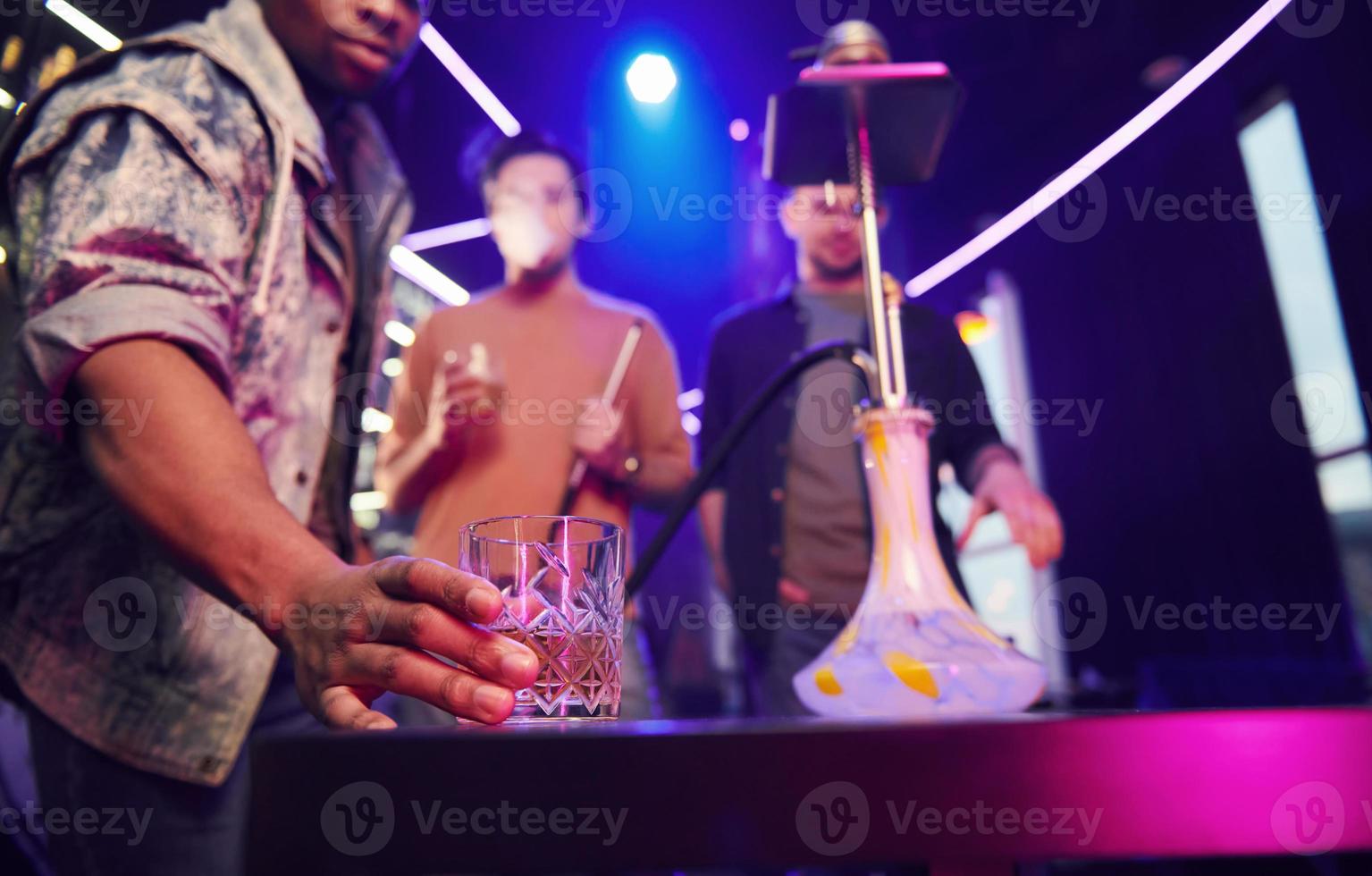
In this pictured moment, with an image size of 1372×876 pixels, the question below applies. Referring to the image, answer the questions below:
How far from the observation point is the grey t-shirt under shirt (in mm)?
1598

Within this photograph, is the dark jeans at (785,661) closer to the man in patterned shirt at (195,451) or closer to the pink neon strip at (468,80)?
the man in patterned shirt at (195,451)

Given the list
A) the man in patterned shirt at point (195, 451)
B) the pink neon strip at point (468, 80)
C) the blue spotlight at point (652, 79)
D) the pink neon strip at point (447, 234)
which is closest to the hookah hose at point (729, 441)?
the man in patterned shirt at point (195, 451)

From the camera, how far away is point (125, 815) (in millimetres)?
859

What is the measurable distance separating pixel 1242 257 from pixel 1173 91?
962 millimetres

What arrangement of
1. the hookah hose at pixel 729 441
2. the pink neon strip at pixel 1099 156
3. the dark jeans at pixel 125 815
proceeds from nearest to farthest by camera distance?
the dark jeans at pixel 125 815
the hookah hose at pixel 729 441
the pink neon strip at pixel 1099 156

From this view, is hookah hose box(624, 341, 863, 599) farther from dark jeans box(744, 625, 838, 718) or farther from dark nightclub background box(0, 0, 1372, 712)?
dark nightclub background box(0, 0, 1372, 712)

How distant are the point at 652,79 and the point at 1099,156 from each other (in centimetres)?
288

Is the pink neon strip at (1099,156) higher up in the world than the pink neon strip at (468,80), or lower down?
higher up

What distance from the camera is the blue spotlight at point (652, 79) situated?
3.03 metres

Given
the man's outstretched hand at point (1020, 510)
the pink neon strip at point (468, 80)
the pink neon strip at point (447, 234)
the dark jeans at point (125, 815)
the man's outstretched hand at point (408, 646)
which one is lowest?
the dark jeans at point (125, 815)

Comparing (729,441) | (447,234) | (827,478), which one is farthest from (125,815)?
(447,234)

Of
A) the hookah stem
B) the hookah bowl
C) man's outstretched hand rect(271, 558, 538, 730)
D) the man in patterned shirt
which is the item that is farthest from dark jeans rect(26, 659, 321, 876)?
the hookah stem

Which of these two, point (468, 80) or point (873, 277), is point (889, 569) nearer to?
point (873, 277)

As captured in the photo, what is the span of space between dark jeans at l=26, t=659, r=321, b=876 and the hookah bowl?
2.08ft
